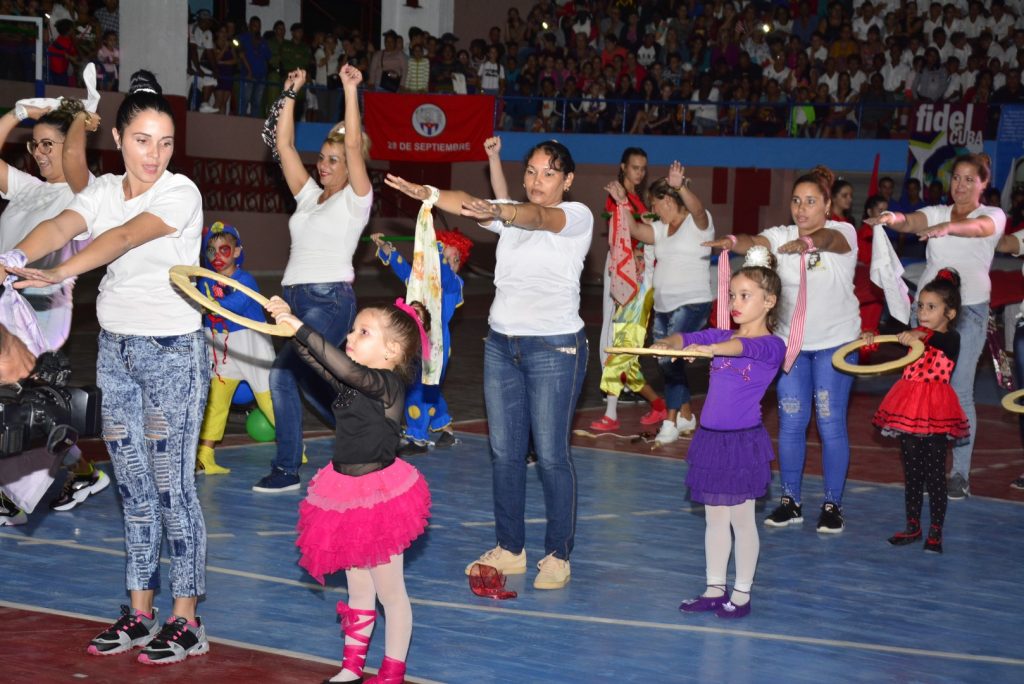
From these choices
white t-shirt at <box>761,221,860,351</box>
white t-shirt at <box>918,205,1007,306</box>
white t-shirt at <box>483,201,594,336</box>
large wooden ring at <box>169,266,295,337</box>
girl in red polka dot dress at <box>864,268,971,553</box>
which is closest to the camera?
large wooden ring at <box>169,266,295,337</box>

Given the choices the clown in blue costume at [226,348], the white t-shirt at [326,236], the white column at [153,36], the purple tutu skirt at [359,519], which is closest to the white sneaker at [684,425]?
the clown in blue costume at [226,348]

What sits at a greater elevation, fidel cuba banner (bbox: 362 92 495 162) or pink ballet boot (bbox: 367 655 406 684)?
fidel cuba banner (bbox: 362 92 495 162)

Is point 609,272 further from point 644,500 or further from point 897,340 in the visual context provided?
point 897,340

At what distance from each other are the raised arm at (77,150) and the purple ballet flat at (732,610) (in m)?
3.65

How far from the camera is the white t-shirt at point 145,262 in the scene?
486 centimetres

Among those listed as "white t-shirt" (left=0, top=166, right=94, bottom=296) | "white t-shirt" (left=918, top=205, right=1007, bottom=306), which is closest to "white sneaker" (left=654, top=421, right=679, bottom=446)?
"white t-shirt" (left=918, top=205, right=1007, bottom=306)

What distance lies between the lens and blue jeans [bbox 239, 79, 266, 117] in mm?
22969

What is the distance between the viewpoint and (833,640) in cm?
566

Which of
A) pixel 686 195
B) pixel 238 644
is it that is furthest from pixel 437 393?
pixel 238 644

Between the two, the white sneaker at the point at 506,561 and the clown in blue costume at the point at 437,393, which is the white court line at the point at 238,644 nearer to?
the white sneaker at the point at 506,561

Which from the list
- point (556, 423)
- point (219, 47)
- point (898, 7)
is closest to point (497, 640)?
point (556, 423)

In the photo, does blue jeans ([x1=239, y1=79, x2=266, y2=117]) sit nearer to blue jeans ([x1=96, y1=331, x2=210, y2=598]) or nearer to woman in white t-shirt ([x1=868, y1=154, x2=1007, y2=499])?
woman in white t-shirt ([x1=868, y1=154, x2=1007, y2=499])

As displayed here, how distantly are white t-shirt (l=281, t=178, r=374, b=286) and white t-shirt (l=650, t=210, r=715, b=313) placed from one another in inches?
112

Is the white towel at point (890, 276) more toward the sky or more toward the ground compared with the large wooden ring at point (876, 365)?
more toward the sky
